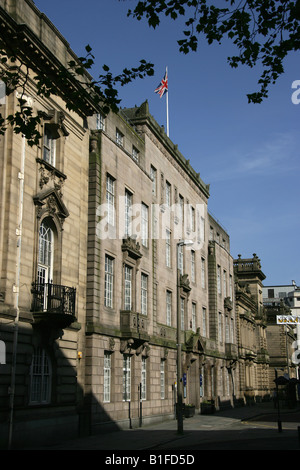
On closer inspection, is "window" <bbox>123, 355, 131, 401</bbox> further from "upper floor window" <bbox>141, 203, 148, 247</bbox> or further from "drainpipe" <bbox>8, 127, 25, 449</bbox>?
"drainpipe" <bbox>8, 127, 25, 449</bbox>

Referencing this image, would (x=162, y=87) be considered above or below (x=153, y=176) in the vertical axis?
above

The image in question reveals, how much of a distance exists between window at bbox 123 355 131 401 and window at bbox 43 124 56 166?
1242 centimetres

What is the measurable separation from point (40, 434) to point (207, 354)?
2947 cm

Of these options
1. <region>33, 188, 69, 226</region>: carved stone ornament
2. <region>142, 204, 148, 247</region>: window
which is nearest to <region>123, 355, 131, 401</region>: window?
<region>142, 204, 148, 247</region>: window

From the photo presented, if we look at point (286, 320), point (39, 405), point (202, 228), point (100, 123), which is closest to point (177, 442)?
point (39, 405)

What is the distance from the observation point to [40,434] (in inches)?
843

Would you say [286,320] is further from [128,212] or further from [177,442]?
[177,442]

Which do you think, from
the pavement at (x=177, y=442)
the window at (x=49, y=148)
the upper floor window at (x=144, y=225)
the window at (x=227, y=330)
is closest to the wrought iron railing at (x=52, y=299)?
the pavement at (x=177, y=442)

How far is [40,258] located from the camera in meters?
23.5

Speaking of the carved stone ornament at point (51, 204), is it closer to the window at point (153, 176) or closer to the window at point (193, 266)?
the window at point (153, 176)

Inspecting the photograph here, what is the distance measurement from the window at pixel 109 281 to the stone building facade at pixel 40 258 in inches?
95.3

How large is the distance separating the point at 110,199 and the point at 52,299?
10.0 metres

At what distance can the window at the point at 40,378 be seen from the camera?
72.2 feet

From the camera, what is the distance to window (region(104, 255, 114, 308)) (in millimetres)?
29742
